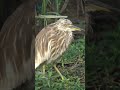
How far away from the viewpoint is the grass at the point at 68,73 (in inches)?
119

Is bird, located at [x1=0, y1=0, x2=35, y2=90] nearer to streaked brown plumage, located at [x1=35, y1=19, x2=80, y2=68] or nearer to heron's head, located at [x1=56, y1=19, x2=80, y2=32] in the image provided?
streaked brown plumage, located at [x1=35, y1=19, x2=80, y2=68]

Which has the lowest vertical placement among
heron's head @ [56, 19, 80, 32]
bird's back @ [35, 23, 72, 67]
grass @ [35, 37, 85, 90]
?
grass @ [35, 37, 85, 90]

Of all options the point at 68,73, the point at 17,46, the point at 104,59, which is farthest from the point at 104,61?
the point at 17,46

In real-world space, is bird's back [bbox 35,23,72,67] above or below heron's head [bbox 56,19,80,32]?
below

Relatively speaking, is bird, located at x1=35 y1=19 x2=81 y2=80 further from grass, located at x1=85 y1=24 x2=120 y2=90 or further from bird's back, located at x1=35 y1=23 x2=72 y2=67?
grass, located at x1=85 y1=24 x2=120 y2=90

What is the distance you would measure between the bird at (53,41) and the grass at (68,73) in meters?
0.03

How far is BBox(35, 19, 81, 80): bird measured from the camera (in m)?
3.03

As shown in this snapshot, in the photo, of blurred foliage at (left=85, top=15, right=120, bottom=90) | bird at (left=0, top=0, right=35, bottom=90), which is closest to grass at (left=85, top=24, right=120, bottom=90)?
blurred foliage at (left=85, top=15, right=120, bottom=90)

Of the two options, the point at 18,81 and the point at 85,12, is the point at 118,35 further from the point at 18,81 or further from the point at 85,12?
the point at 18,81

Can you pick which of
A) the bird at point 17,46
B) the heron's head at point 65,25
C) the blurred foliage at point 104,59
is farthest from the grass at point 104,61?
the bird at point 17,46

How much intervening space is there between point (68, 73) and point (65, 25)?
0.32m

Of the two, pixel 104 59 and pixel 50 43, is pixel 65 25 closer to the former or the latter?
pixel 50 43

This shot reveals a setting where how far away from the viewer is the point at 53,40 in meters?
3.06

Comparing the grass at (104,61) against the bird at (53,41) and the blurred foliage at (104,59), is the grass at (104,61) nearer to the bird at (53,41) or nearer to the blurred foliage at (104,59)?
the blurred foliage at (104,59)
